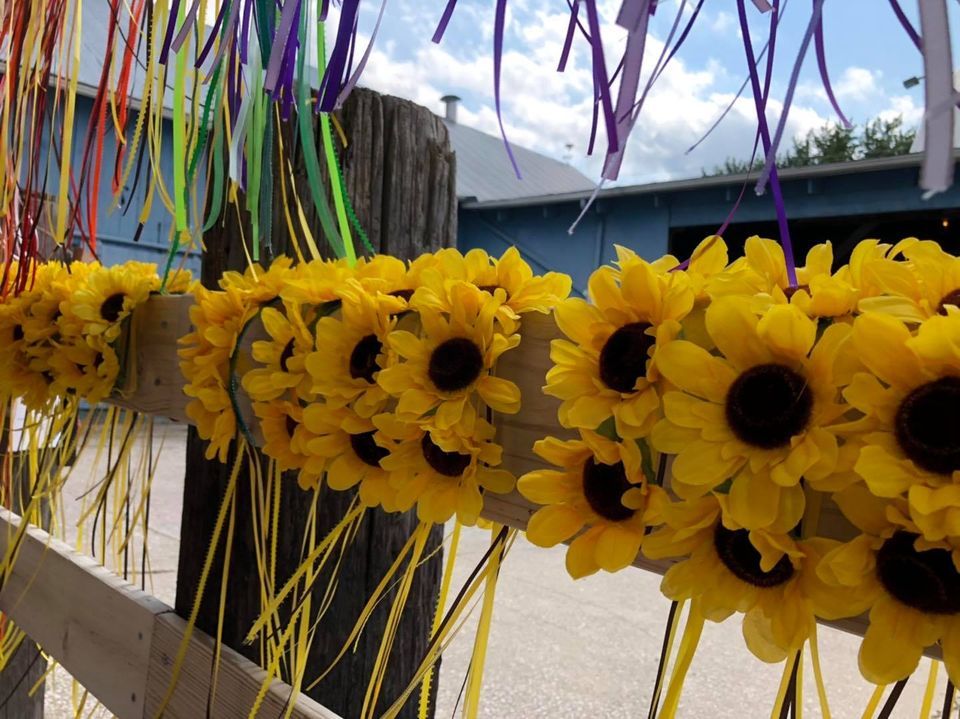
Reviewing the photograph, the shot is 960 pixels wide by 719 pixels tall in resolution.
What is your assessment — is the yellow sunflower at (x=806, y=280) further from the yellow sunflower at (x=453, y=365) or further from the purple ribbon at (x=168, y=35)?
the purple ribbon at (x=168, y=35)

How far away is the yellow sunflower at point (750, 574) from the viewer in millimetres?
292

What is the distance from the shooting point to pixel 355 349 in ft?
1.62

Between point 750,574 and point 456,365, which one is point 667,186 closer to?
point 456,365

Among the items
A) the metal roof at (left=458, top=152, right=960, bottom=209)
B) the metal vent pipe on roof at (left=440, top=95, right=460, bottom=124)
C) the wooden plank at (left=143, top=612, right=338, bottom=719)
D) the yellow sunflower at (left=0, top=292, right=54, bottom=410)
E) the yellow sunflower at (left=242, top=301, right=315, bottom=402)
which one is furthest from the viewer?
the metal vent pipe on roof at (left=440, top=95, right=460, bottom=124)

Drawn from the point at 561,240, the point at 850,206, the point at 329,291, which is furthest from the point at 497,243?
the point at 329,291

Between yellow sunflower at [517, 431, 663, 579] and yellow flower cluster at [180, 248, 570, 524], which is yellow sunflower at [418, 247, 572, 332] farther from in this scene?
yellow sunflower at [517, 431, 663, 579]

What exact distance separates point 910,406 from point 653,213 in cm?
611

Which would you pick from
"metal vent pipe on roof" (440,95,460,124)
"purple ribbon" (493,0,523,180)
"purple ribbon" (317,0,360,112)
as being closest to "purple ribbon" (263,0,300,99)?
"purple ribbon" (317,0,360,112)

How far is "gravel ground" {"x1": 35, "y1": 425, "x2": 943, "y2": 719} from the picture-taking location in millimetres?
2102

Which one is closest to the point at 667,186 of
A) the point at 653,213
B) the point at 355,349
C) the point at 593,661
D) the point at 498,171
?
the point at 653,213

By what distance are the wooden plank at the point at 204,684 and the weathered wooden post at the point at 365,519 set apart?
37 millimetres

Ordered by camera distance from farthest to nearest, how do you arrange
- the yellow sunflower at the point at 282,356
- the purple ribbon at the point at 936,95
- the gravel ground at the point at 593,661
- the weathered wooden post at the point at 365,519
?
1. the gravel ground at the point at 593,661
2. the weathered wooden post at the point at 365,519
3. the yellow sunflower at the point at 282,356
4. the purple ribbon at the point at 936,95

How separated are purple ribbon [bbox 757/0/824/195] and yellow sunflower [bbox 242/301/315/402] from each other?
1.03ft

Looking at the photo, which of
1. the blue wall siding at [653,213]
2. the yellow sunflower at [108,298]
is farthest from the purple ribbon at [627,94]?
the blue wall siding at [653,213]
